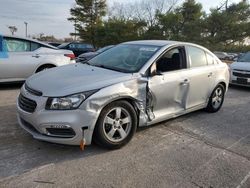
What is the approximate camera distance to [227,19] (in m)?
37.7

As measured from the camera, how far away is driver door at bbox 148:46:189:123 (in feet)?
13.5

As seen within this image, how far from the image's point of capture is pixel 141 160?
346 centimetres

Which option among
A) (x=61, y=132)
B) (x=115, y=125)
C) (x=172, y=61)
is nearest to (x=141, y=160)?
(x=115, y=125)

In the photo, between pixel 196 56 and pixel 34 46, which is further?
Answer: pixel 34 46

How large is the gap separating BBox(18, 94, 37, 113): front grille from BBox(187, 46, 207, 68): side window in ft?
9.43

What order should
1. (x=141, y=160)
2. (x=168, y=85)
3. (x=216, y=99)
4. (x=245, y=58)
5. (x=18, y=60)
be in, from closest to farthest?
(x=141, y=160)
(x=168, y=85)
(x=216, y=99)
(x=18, y=60)
(x=245, y=58)

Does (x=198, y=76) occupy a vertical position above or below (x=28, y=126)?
above

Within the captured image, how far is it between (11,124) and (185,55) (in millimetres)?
3156

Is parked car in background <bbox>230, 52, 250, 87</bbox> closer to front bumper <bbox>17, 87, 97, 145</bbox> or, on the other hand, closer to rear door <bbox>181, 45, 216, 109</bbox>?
rear door <bbox>181, 45, 216, 109</bbox>

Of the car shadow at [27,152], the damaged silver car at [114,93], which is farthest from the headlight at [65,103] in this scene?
the car shadow at [27,152]

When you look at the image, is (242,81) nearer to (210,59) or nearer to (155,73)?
(210,59)

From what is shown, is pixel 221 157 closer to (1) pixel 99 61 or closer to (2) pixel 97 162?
(2) pixel 97 162

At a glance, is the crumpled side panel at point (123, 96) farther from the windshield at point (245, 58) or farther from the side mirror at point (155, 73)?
the windshield at point (245, 58)

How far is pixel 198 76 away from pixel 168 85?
0.96m
